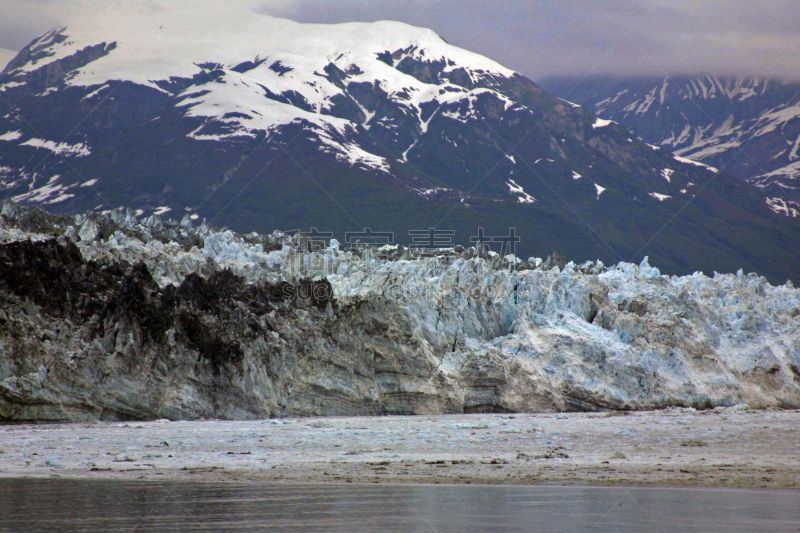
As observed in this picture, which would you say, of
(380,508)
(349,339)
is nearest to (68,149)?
(349,339)

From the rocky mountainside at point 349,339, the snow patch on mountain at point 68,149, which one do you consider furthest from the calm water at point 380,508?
the snow patch on mountain at point 68,149

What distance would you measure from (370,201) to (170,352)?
409ft

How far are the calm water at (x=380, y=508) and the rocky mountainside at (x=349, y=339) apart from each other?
13.8 metres

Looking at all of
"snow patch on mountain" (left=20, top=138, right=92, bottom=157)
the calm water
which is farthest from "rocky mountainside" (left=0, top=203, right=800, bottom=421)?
"snow patch on mountain" (left=20, top=138, right=92, bottom=157)

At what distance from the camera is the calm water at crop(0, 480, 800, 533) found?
16984 mm

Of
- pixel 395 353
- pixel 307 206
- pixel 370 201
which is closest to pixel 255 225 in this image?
pixel 307 206

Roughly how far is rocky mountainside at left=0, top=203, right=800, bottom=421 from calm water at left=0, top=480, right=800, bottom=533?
1385 centimetres

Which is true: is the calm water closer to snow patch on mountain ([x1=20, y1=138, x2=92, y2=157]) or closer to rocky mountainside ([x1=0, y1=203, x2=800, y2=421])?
rocky mountainside ([x1=0, y1=203, x2=800, y2=421])

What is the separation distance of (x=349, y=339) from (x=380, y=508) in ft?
72.6

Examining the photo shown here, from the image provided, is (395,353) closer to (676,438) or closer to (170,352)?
(170,352)

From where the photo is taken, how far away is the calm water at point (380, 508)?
55.7 feet

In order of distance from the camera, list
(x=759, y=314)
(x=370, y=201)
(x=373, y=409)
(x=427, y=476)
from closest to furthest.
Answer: (x=427, y=476) < (x=373, y=409) < (x=759, y=314) < (x=370, y=201)

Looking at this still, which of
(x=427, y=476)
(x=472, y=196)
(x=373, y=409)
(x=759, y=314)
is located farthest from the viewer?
(x=472, y=196)

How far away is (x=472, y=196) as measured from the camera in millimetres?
171125
